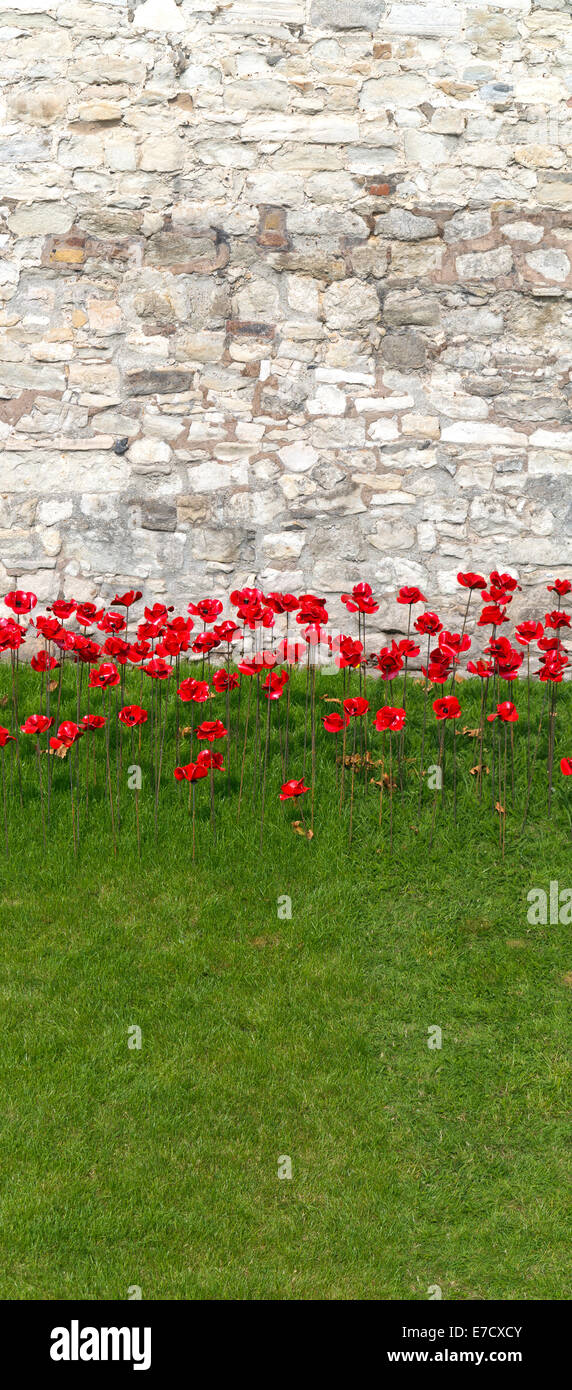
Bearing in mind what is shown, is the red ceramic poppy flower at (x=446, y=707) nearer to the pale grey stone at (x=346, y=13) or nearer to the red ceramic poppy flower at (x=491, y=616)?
the red ceramic poppy flower at (x=491, y=616)

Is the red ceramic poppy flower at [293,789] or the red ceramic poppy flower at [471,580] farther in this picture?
the red ceramic poppy flower at [471,580]

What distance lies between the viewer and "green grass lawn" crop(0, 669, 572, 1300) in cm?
380

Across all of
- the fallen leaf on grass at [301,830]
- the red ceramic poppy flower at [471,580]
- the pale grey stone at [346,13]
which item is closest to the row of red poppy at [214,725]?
the fallen leaf on grass at [301,830]

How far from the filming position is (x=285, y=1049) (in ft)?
15.4

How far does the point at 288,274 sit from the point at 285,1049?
4907mm

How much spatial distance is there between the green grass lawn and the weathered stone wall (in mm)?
1814

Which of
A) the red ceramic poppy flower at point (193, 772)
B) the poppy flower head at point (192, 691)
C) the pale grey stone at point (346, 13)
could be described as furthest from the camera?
the pale grey stone at point (346, 13)

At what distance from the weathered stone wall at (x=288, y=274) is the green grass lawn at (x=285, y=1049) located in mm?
1814

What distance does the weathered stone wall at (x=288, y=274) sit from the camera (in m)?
7.48

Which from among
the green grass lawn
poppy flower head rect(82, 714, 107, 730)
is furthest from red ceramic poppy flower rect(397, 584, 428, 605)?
poppy flower head rect(82, 714, 107, 730)

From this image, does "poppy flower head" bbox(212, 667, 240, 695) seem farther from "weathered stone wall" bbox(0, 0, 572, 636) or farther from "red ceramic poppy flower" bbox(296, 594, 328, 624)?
"weathered stone wall" bbox(0, 0, 572, 636)

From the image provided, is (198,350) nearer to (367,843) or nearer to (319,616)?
(319,616)

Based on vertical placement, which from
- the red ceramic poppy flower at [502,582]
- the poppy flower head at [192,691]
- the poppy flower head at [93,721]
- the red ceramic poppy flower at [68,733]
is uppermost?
the red ceramic poppy flower at [502,582]

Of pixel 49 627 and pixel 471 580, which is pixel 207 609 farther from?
pixel 471 580
